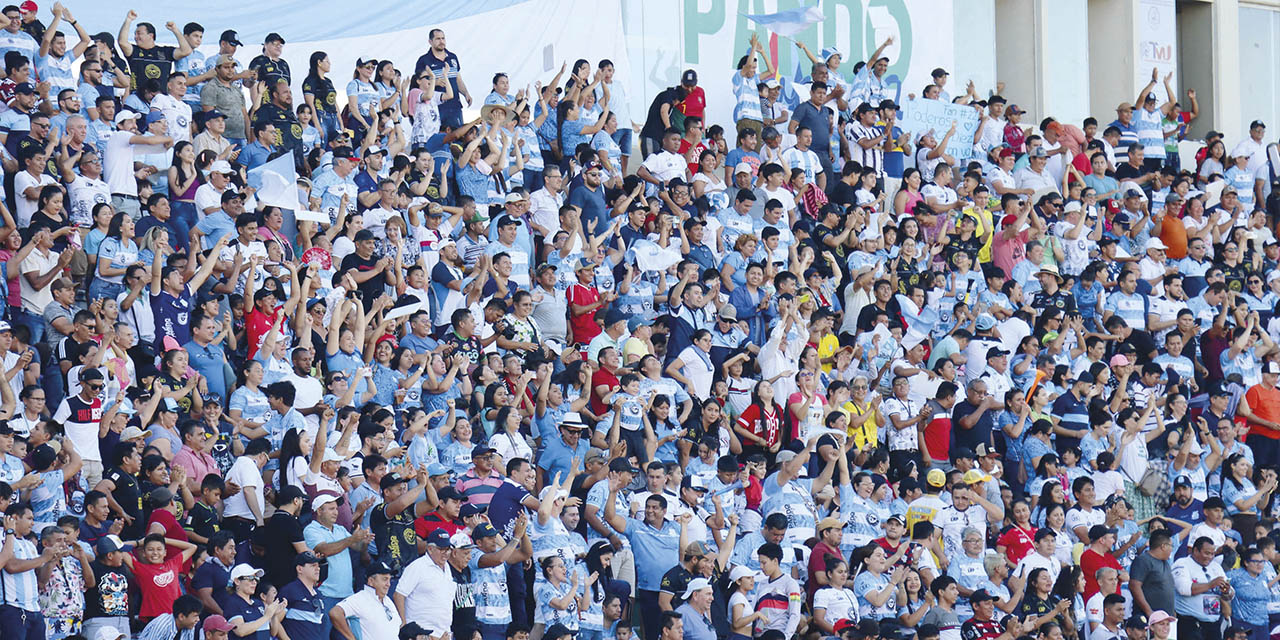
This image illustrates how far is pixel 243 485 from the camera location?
12.8 m

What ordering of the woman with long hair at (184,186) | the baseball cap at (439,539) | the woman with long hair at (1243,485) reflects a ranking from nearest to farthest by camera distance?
the baseball cap at (439,539), the woman with long hair at (184,186), the woman with long hair at (1243,485)

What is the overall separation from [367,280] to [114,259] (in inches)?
83.2

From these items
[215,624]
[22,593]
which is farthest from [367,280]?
[22,593]

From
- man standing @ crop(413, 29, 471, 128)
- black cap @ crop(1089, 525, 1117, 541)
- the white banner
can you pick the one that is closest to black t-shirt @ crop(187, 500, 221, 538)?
man standing @ crop(413, 29, 471, 128)

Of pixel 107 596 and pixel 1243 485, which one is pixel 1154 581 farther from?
pixel 107 596

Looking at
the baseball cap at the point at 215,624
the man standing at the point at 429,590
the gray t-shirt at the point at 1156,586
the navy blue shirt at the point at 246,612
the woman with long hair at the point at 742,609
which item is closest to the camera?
the baseball cap at the point at 215,624

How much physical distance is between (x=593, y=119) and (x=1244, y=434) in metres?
7.32

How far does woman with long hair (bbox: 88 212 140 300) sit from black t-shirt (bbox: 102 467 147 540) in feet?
7.62

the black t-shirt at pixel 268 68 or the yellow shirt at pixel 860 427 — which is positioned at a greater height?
the black t-shirt at pixel 268 68

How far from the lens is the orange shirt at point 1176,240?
22.2 meters

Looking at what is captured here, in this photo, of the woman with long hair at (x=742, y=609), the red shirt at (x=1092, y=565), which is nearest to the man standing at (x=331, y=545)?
the woman with long hair at (x=742, y=609)

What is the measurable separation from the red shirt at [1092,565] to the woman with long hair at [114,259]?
27.2 ft

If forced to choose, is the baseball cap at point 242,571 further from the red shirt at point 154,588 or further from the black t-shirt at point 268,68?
the black t-shirt at point 268,68

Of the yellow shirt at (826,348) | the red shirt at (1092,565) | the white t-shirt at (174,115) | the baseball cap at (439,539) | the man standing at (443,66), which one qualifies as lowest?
the red shirt at (1092,565)
